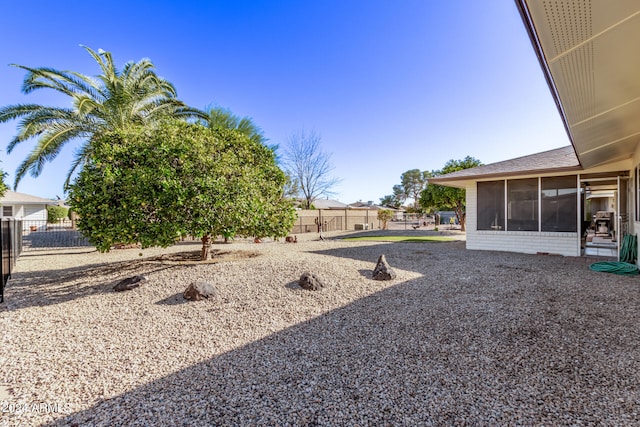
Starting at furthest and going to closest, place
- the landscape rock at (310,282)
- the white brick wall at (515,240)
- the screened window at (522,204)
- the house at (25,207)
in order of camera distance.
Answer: the house at (25,207)
the screened window at (522,204)
the white brick wall at (515,240)
the landscape rock at (310,282)

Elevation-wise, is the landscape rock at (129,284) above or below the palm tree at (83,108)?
below

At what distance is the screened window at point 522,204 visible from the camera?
991 cm

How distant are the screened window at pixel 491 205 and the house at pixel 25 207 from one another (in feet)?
107

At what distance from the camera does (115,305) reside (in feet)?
16.0

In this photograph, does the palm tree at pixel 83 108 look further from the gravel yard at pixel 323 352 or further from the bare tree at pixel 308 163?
the bare tree at pixel 308 163

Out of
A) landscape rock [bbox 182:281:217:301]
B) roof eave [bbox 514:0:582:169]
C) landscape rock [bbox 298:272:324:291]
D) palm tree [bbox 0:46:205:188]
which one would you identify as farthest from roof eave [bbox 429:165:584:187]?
palm tree [bbox 0:46:205:188]

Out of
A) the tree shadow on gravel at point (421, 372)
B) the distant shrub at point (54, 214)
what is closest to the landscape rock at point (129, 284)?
the tree shadow on gravel at point (421, 372)

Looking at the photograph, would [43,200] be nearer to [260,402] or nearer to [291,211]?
[291,211]

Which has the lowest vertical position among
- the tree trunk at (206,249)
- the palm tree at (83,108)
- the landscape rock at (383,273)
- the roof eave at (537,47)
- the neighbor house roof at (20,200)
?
the landscape rock at (383,273)

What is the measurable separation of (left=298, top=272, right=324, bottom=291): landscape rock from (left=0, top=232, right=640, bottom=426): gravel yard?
163 mm

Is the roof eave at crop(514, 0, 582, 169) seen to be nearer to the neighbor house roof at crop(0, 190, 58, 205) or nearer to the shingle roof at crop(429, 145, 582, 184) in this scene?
the shingle roof at crop(429, 145, 582, 184)

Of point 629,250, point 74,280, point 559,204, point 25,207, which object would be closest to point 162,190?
point 74,280

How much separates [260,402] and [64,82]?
12433mm

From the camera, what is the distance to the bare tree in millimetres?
23156
